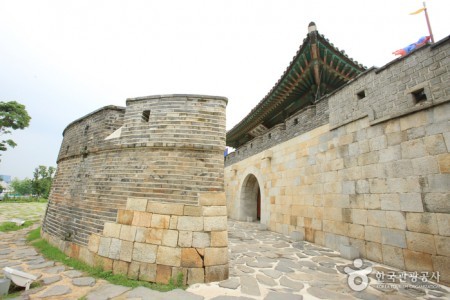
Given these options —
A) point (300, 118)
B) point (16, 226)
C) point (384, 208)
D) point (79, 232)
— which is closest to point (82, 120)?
point (79, 232)

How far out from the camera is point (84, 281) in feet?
10.2

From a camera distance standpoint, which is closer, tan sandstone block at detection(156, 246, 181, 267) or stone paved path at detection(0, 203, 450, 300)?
stone paved path at detection(0, 203, 450, 300)

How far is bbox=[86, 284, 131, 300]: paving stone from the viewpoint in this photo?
8.70ft

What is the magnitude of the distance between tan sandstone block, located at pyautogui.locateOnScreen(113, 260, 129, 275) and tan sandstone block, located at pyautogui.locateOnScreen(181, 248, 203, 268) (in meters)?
1.01

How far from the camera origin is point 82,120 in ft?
19.4

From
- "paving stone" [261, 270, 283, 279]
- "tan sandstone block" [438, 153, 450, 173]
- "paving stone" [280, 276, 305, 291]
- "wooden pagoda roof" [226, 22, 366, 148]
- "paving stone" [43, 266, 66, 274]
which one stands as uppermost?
"wooden pagoda roof" [226, 22, 366, 148]

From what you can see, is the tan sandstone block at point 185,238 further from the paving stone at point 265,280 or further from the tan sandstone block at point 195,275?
the paving stone at point 265,280

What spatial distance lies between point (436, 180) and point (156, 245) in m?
4.83

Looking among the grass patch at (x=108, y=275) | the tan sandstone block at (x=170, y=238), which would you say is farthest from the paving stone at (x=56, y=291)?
the tan sandstone block at (x=170, y=238)

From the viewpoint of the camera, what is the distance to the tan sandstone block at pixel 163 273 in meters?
3.06

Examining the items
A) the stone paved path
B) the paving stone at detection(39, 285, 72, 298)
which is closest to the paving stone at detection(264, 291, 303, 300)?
the stone paved path

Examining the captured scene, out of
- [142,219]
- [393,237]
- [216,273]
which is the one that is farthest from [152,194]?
[393,237]

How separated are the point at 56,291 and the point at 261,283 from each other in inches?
121

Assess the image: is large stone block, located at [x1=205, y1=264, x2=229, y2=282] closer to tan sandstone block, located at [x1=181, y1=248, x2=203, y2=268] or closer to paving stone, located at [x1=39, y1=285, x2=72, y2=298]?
tan sandstone block, located at [x1=181, y1=248, x2=203, y2=268]
